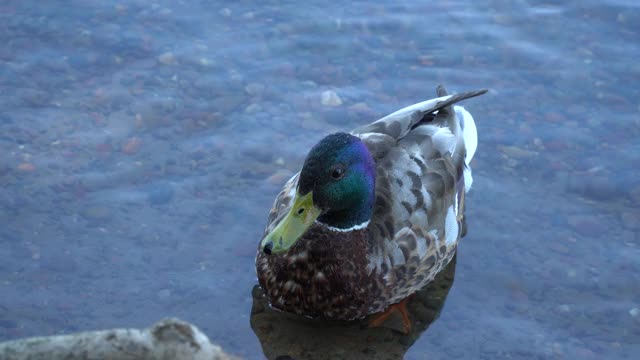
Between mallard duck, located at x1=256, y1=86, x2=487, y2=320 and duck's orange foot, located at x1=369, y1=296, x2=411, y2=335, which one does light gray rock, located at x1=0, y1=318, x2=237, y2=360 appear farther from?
duck's orange foot, located at x1=369, y1=296, x2=411, y2=335

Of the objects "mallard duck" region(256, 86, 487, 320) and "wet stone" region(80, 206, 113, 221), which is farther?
"wet stone" region(80, 206, 113, 221)

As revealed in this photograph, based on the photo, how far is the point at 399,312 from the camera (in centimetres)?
592

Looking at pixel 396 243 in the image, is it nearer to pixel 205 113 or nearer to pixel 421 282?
pixel 421 282

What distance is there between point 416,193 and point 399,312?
0.70 m

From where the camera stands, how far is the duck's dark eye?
543cm

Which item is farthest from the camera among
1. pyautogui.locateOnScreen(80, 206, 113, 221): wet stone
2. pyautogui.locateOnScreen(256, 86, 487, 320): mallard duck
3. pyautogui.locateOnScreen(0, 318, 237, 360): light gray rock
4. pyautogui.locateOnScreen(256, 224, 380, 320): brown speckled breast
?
pyautogui.locateOnScreen(80, 206, 113, 221): wet stone

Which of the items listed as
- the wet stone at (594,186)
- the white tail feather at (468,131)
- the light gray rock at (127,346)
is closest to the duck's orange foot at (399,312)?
the white tail feather at (468,131)

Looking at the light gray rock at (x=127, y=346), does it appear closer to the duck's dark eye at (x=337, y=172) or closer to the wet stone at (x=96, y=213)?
the duck's dark eye at (x=337, y=172)

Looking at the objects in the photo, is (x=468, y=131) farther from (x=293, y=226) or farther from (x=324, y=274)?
(x=293, y=226)

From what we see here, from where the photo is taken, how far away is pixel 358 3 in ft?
28.6

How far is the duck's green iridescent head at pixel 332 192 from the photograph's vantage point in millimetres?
5309

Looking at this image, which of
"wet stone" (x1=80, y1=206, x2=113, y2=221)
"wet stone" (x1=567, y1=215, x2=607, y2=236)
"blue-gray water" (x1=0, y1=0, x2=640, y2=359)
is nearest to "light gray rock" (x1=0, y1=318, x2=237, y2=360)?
"blue-gray water" (x1=0, y1=0, x2=640, y2=359)

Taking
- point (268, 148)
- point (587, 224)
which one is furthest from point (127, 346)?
point (587, 224)

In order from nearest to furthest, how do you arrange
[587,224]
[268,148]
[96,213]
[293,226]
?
[293,226], [96,213], [587,224], [268,148]
